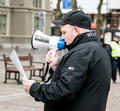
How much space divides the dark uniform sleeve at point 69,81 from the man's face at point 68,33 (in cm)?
16

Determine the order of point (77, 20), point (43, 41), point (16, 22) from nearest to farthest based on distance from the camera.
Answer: point (77, 20), point (43, 41), point (16, 22)

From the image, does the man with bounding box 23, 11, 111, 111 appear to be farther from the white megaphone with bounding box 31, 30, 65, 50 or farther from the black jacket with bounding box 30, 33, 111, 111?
the white megaphone with bounding box 31, 30, 65, 50

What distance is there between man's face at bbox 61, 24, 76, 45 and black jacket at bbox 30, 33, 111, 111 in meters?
0.04

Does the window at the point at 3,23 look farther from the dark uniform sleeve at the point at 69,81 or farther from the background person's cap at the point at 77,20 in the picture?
the dark uniform sleeve at the point at 69,81

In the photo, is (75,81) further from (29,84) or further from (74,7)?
(74,7)

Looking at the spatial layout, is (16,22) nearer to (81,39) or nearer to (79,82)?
(81,39)

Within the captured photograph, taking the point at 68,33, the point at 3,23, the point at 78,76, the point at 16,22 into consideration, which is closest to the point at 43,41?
the point at 68,33

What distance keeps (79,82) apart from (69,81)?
0.27 ft

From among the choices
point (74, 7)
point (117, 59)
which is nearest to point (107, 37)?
point (74, 7)

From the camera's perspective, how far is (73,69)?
10.2 ft

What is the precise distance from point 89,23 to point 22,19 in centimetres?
4050

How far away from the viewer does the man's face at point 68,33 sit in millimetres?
3267

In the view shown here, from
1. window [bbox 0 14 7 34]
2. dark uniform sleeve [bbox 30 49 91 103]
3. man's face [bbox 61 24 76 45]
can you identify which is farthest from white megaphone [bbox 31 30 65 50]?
window [bbox 0 14 7 34]

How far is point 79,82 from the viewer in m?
3.09
